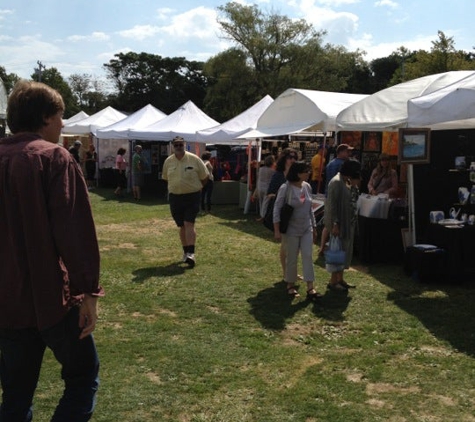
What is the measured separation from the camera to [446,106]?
605 cm

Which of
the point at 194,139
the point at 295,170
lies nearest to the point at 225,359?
the point at 295,170

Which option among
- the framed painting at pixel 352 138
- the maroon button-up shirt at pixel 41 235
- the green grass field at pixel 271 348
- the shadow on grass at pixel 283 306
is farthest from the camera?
the framed painting at pixel 352 138

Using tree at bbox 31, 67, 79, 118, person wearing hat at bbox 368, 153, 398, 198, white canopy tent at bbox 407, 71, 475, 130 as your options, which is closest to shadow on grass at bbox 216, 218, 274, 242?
person wearing hat at bbox 368, 153, 398, 198

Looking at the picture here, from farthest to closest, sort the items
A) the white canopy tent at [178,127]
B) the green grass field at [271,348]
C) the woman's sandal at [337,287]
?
the white canopy tent at [178,127]
the woman's sandal at [337,287]
the green grass field at [271,348]

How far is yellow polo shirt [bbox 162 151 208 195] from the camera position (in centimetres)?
747

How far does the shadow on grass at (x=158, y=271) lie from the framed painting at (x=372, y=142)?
5.17m

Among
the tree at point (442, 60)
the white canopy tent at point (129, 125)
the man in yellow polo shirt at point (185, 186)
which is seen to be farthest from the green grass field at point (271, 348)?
the tree at point (442, 60)

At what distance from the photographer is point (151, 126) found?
59.8 feet

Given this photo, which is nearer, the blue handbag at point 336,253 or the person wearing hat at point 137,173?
the blue handbag at point 336,253

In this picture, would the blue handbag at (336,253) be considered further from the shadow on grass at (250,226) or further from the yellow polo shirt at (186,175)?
the shadow on grass at (250,226)

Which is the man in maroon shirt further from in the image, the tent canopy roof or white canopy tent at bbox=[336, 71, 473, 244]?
the tent canopy roof

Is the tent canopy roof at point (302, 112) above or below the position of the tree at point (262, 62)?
below

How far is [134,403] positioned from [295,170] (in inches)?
124

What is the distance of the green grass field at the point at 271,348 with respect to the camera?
3.54m
